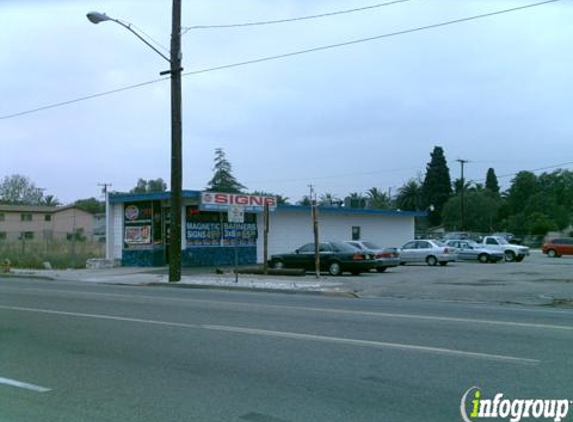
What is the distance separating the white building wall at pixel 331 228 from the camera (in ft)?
116

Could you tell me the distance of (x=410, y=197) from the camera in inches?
3878

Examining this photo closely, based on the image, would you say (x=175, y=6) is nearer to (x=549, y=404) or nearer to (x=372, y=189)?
(x=549, y=404)

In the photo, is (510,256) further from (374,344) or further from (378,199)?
(378,199)

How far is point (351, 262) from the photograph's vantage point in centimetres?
2542

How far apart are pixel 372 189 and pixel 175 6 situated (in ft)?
238

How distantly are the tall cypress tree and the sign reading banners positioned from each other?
66602 mm

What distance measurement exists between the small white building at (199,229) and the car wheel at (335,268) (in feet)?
18.6

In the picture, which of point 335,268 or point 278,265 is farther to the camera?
point 278,265

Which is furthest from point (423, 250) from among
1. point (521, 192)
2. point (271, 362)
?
point (521, 192)

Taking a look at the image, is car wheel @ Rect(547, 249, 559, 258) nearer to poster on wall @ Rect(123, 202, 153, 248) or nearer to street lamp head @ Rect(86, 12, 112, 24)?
poster on wall @ Rect(123, 202, 153, 248)

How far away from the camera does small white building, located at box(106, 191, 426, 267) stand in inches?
1228

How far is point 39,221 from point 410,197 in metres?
54.1

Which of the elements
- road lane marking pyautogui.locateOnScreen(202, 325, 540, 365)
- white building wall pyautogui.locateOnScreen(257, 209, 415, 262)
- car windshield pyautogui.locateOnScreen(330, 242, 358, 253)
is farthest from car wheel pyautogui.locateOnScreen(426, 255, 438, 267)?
road lane marking pyautogui.locateOnScreen(202, 325, 540, 365)

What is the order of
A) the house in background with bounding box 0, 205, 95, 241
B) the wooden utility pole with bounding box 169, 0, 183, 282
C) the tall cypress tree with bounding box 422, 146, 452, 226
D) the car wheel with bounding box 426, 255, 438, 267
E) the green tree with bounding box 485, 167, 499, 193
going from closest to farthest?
1. the wooden utility pole with bounding box 169, 0, 183, 282
2. the car wheel with bounding box 426, 255, 438, 267
3. the house in background with bounding box 0, 205, 95, 241
4. the tall cypress tree with bounding box 422, 146, 452, 226
5. the green tree with bounding box 485, 167, 499, 193
